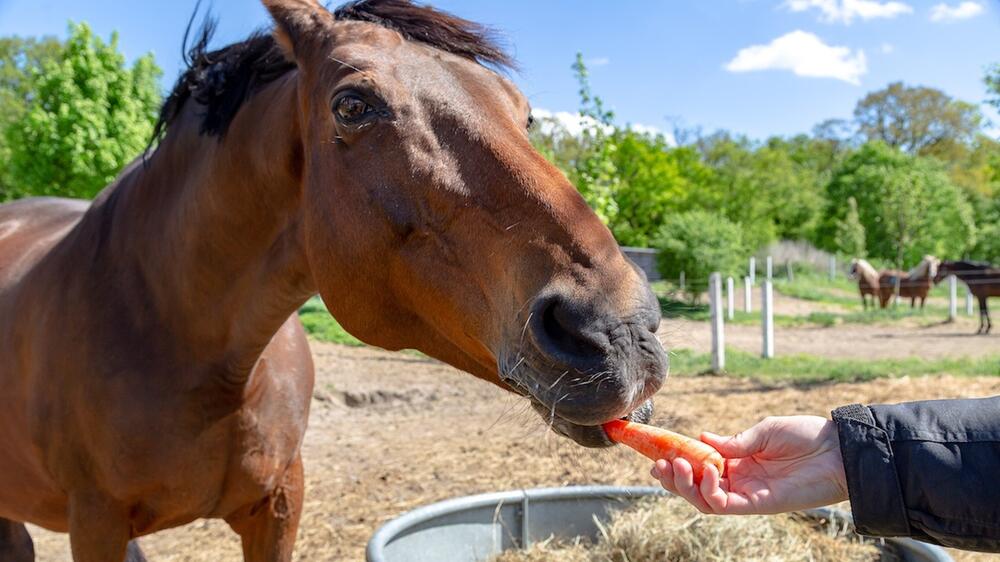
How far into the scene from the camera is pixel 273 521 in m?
2.73

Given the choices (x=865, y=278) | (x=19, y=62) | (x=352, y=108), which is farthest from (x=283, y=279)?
(x=19, y=62)

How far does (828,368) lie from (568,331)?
919cm

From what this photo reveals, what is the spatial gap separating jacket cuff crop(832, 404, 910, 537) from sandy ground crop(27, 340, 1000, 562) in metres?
0.51

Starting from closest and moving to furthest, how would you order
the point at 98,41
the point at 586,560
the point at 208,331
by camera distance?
the point at 208,331
the point at 586,560
the point at 98,41

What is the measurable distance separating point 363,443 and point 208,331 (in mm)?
4359

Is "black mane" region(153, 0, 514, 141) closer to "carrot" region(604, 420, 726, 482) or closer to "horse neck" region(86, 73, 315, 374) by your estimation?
"horse neck" region(86, 73, 315, 374)

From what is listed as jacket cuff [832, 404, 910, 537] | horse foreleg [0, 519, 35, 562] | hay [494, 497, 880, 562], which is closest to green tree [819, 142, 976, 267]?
hay [494, 497, 880, 562]

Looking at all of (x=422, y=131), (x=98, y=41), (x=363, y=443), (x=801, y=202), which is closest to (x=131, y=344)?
(x=422, y=131)

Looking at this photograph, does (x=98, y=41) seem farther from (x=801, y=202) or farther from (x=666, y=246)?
(x=801, y=202)

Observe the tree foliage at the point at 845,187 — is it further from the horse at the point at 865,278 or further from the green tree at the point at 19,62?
the green tree at the point at 19,62

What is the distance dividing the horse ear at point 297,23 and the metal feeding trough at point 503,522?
5.42 ft

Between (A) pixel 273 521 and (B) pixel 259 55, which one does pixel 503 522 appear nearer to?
(A) pixel 273 521

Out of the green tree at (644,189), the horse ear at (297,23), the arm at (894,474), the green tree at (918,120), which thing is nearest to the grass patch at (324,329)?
the horse ear at (297,23)

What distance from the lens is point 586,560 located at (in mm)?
3133
